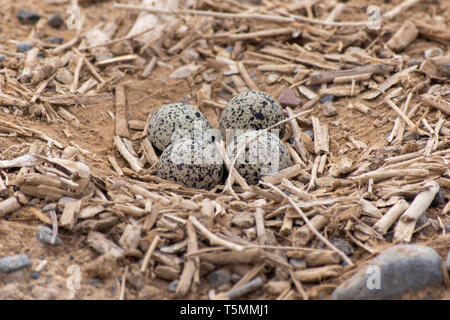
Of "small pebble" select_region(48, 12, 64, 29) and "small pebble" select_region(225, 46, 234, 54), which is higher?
"small pebble" select_region(48, 12, 64, 29)

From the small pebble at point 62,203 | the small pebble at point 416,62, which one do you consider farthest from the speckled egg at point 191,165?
the small pebble at point 416,62

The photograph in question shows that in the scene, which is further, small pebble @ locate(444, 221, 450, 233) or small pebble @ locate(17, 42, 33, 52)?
small pebble @ locate(17, 42, 33, 52)

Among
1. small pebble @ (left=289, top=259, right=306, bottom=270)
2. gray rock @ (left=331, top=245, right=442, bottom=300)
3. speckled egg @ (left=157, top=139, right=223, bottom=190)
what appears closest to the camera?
gray rock @ (left=331, top=245, right=442, bottom=300)

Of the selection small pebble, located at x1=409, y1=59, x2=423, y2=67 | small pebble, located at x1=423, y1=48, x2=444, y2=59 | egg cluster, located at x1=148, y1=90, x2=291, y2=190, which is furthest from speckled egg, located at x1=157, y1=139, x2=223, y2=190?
small pebble, located at x1=423, y1=48, x2=444, y2=59

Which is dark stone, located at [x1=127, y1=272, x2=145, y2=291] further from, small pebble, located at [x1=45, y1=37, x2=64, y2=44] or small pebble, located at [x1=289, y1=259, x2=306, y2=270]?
small pebble, located at [x1=45, y1=37, x2=64, y2=44]

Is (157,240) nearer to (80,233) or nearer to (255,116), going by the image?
(80,233)

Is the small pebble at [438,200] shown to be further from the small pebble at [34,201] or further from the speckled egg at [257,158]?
the small pebble at [34,201]
